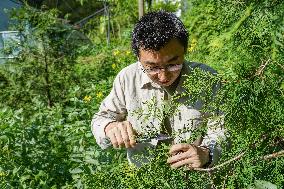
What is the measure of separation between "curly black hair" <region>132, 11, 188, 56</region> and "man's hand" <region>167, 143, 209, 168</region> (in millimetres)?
652

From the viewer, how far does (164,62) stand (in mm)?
1933

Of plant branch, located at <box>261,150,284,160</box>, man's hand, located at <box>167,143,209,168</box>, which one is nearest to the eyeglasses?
man's hand, located at <box>167,143,209,168</box>

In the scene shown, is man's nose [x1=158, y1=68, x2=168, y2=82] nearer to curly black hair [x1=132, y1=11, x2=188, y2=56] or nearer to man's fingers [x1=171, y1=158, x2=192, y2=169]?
curly black hair [x1=132, y1=11, x2=188, y2=56]

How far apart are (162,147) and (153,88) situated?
38.9 inches

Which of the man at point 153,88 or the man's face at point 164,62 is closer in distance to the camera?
the man at point 153,88

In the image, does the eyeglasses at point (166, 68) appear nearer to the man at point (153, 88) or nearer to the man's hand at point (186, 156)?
the man at point (153, 88)

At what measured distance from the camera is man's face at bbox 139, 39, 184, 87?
192 centimetres

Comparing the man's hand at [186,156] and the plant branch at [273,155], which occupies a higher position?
the plant branch at [273,155]

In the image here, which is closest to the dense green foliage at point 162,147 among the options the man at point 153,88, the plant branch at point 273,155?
the plant branch at point 273,155

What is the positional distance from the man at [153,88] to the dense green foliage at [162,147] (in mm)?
111

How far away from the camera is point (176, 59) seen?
199 cm

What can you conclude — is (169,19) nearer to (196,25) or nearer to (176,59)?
(176,59)

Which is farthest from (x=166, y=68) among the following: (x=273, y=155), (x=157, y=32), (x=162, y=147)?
(x=273, y=155)

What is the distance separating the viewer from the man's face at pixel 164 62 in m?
1.92
